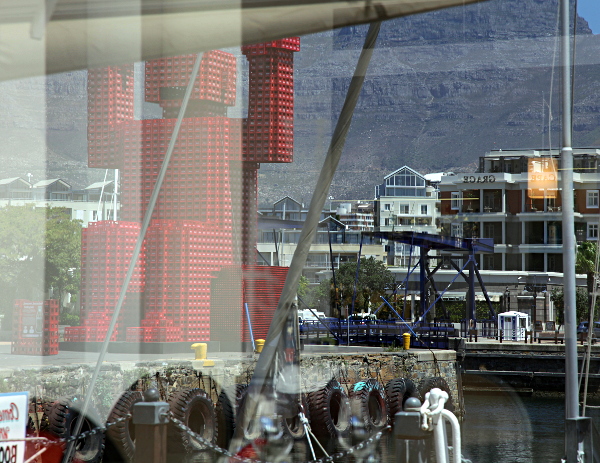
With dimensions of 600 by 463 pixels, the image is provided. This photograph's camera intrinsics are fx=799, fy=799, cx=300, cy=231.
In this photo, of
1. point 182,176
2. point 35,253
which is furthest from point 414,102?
point 35,253

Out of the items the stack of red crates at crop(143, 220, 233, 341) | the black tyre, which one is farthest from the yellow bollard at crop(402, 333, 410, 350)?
the stack of red crates at crop(143, 220, 233, 341)

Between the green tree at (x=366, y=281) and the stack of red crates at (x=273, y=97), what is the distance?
6.35 feet

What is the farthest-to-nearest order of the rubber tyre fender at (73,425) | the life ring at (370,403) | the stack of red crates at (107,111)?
the life ring at (370,403)
the rubber tyre fender at (73,425)
the stack of red crates at (107,111)

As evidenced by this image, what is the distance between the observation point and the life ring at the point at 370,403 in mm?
8113

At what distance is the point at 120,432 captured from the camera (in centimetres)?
682

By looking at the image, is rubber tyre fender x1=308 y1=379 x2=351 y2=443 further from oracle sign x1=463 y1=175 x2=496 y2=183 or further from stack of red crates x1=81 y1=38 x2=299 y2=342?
oracle sign x1=463 y1=175 x2=496 y2=183

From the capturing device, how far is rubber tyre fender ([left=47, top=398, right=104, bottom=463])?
249 inches

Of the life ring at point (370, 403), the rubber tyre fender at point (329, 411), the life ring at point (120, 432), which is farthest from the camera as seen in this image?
the life ring at point (370, 403)

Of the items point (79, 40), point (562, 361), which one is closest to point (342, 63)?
point (79, 40)

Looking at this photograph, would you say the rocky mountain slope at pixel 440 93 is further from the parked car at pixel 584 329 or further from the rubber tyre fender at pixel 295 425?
the parked car at pixel 584 329

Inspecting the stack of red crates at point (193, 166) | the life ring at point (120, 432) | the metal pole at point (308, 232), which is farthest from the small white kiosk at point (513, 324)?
the metal pole at point (308, 232)

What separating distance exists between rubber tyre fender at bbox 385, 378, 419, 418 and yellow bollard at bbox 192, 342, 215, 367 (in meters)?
2.00

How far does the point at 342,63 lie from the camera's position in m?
4.31

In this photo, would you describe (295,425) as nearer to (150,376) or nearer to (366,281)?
(150,376)
